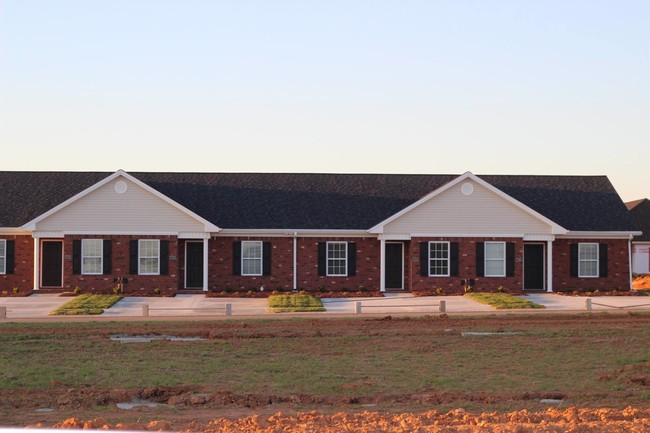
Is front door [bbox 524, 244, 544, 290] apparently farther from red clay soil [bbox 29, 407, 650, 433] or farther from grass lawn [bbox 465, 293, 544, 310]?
red clay soil [bbox 29, 407, 650, 433]

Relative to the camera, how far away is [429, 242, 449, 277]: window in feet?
119

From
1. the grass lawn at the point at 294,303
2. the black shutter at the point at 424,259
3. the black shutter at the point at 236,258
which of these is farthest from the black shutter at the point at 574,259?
the black shutter at the point at 236,258

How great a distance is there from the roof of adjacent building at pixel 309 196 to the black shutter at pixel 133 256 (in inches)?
121

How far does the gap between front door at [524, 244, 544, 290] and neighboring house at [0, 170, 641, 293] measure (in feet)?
0.13

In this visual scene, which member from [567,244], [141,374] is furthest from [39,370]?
[567,244]

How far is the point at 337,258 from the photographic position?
36.8 meters

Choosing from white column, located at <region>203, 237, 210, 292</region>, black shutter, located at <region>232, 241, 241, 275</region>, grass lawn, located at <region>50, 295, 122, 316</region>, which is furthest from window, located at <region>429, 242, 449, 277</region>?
grass lawn, located at <region>50, 295, 122, 316</region>

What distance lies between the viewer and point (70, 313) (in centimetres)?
2861

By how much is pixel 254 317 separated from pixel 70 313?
19.0ft

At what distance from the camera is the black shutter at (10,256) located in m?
36.2

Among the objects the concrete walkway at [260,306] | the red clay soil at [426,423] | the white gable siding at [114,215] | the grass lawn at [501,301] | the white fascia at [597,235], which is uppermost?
the white gable siding at [114,215]

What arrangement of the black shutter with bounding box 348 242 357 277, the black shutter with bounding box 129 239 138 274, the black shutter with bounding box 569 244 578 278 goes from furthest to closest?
the black shutter with bounding box 569 244 578 278 → the black shutter with bounding box 348 242 357 277 → the black shutter with bounding box 129 239 138 274

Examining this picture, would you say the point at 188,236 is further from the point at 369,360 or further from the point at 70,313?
the point at 369,360

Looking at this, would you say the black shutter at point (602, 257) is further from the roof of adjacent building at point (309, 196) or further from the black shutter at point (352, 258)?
the black shutter at point (352, 258)
